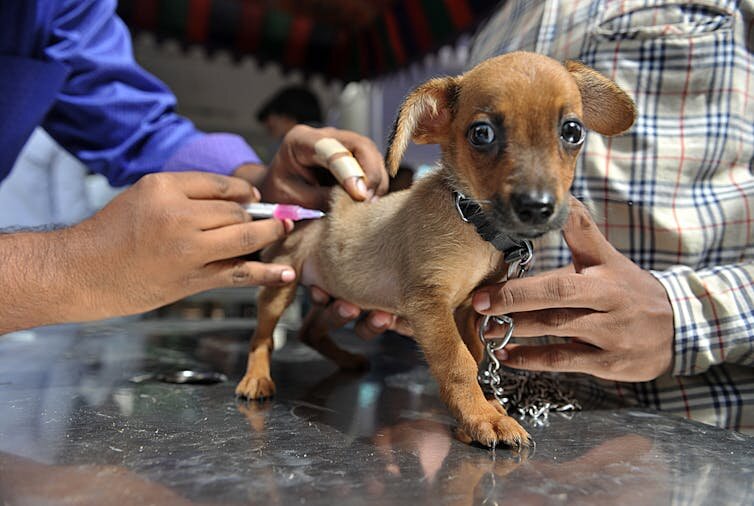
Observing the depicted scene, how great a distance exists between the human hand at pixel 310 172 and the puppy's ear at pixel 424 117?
0.39 meters

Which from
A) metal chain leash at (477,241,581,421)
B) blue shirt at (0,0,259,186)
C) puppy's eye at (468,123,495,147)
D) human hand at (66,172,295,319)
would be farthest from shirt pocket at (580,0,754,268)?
blue shirt at (0,0,259,186)

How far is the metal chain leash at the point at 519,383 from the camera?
4.99 ft

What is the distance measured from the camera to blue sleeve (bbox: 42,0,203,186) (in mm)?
2498

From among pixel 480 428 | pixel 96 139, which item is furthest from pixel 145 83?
pixel 480 428

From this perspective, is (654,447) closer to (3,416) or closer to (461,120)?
(461,120)

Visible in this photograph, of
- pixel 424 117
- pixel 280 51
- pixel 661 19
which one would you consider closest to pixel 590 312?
pixel 424 117

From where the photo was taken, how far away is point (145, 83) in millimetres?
2689

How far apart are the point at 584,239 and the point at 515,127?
43cm

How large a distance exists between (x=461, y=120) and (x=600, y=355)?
0.73 m

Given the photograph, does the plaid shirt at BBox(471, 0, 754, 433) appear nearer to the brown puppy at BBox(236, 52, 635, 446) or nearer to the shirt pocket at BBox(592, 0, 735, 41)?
the shirt pocket at BBox(592, 0, 735, 41)

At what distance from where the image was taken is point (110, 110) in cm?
256

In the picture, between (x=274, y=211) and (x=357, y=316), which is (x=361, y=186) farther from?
(x=357, y=316)

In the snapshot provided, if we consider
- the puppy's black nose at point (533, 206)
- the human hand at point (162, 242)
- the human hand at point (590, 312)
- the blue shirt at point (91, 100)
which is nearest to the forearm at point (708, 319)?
the human hand at point (590, 312)

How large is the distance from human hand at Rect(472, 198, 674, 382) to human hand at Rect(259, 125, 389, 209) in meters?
0.64
